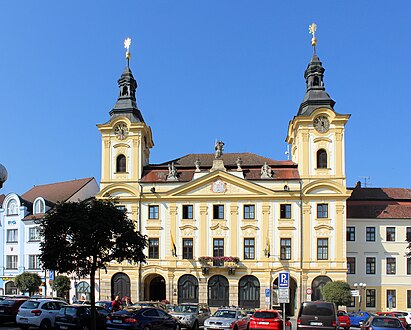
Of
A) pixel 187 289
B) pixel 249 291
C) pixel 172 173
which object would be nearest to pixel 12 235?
pixel 172 173

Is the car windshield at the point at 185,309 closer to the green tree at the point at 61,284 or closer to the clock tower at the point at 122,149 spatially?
the green tree at the point at 61,284

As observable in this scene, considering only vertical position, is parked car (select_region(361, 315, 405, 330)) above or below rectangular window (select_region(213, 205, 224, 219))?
below

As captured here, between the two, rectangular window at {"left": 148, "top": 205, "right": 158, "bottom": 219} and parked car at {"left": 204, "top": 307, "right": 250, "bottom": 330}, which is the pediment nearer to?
rectangular window at {"left": 148, "top": 205, "right": 158, "bottom": 219}

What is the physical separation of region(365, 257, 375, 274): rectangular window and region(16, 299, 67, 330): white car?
120ft

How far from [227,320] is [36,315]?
9528mm

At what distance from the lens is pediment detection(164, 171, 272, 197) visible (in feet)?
185

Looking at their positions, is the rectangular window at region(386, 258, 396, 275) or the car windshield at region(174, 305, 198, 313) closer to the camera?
the car windshield at region(174, 305, 198, 313)

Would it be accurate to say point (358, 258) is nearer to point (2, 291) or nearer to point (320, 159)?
point (320, 159)

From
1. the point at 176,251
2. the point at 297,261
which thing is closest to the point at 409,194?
the point at 297,261

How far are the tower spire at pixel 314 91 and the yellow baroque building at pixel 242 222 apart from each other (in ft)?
0.45

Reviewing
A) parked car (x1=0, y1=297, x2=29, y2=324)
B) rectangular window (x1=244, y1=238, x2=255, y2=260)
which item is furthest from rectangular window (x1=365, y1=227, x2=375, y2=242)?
parked car (x1=0, y1=297, x2=29, y2=324)

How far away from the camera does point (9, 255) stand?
210 ft

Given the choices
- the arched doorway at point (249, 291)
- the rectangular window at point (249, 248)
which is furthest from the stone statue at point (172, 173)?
the arched doorway at point (249, 291)

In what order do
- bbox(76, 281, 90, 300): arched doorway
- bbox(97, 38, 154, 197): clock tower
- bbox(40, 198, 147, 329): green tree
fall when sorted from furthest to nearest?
1. bbox(97, 38, 154, 197): clock tower
2. bbox(76, 281, 90, 300): arched doorway
3. bbox(40, 198, 147, 329): green tree
